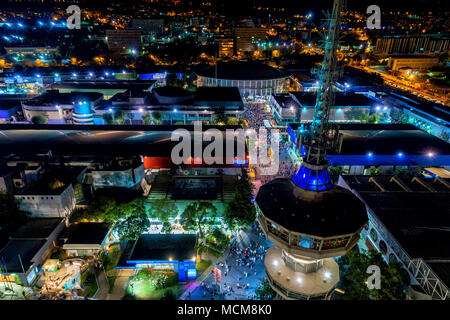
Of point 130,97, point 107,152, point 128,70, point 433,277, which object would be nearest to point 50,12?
point 128,70

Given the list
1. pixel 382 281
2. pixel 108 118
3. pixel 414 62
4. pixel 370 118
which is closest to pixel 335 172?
pixel 382 281

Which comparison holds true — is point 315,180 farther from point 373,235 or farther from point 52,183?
point 52,183

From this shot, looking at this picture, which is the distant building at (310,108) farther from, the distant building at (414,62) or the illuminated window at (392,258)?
the distant building at (414,62)

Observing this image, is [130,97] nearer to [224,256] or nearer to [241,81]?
[241,81]

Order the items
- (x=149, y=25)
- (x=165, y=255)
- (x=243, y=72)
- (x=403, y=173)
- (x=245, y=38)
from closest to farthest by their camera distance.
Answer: (x=165, y=255)
(x=403, y=173)
(x=243, y=72)
(x=245, y=38)
(x=149, y=25)
